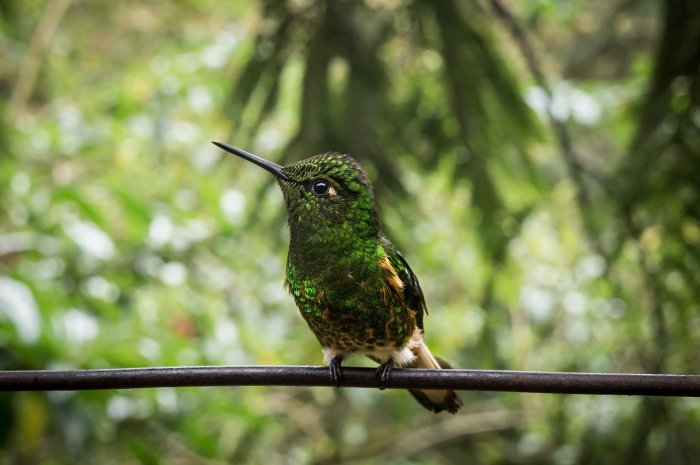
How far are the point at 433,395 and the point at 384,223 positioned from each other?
614 mm

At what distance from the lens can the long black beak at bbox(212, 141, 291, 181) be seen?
1.19 metres

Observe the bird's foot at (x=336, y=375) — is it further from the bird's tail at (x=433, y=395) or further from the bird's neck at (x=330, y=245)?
the bird's tail at (x=433, y=395)

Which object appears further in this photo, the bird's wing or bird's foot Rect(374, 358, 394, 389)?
the bird's wing

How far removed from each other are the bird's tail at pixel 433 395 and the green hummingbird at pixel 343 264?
0.15m

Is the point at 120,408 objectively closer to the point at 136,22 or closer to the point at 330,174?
the point at 330,174

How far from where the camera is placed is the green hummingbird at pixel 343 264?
4.74 feet

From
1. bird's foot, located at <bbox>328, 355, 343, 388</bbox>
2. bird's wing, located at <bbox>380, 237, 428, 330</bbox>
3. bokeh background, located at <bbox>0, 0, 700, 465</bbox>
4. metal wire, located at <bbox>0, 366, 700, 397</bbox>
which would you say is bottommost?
metal wire, located at <bbox>0, 366, 700, 397</bbox>

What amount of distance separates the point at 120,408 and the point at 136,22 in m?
4.89

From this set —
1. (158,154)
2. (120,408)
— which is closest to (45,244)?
(120,408)

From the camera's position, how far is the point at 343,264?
1.51 m

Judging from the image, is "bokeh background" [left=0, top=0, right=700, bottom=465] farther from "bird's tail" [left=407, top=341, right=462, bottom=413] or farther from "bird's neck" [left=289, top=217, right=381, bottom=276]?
"bird's neck" [left=289, top=217, right=381, bottom=276]

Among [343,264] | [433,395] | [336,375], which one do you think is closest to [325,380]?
[336,375]

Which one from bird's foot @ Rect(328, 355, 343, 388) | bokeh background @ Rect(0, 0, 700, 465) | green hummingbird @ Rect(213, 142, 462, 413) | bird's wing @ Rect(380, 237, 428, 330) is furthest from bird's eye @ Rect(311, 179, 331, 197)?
bokeh background @ Rect(0, 0, 700, 465)

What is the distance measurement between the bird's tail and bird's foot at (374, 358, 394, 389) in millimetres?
147
